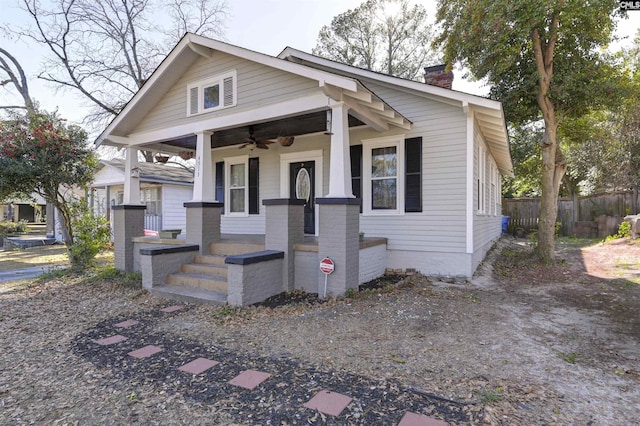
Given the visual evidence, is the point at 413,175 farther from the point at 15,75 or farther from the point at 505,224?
the point at 15,75

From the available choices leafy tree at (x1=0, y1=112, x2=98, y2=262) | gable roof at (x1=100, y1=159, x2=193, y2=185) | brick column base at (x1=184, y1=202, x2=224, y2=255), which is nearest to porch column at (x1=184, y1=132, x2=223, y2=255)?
brick column base at (x1=184, y1=202, x2=224, y2=255)

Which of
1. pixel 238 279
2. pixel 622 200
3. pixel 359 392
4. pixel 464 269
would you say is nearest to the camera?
pixel 359 392

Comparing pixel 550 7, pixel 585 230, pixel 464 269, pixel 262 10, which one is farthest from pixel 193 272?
pixel 585 230

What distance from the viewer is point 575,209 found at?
15.0 metres

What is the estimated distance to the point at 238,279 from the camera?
4.67 m

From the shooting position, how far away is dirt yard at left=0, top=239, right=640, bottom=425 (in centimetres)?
237

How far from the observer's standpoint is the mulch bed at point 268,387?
7.41 feet

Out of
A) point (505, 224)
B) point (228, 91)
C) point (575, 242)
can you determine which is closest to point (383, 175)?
point (228, 91)

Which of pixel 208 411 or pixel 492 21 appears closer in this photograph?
pixel 208 411

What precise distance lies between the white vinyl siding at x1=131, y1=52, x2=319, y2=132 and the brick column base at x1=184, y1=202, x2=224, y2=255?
5.89ft

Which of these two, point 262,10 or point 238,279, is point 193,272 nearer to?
point 238,279

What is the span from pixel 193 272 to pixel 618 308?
6.68 m

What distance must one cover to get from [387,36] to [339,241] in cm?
1782

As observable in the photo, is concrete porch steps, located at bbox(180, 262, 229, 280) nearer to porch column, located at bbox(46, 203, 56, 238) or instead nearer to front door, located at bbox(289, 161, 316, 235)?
front door, located at bbox(289, 161, 316, 235)
